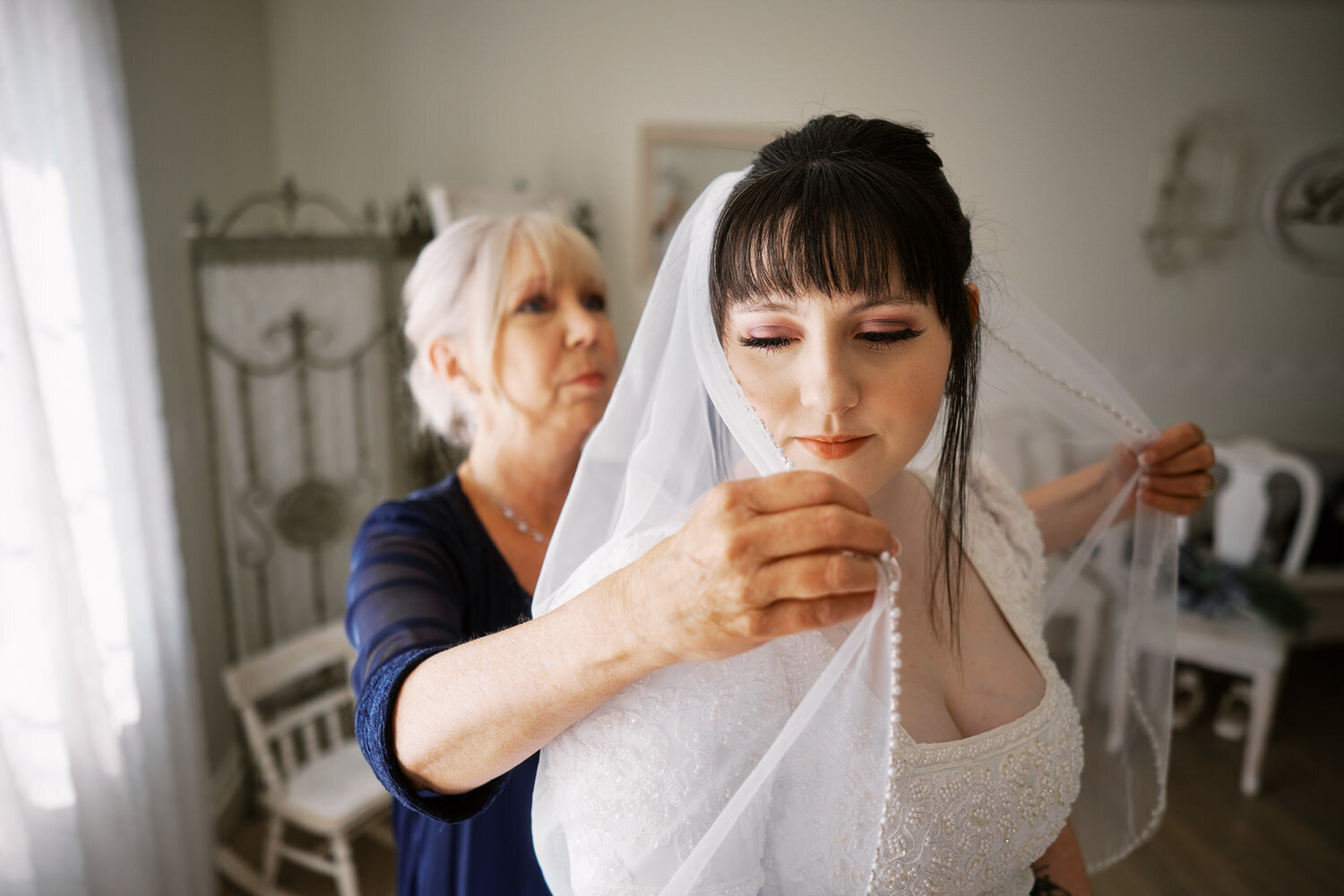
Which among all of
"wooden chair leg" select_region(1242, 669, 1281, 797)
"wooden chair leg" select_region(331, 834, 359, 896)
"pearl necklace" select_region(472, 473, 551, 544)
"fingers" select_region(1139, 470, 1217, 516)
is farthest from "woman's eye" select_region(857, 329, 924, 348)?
"wooden chair leg" select_region(1242, 669, 1281, 797)

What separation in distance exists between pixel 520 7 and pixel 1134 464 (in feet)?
8.57

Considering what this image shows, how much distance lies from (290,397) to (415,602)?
1872 millimetres

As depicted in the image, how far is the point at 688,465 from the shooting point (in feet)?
2.63

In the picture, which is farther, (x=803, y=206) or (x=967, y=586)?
(x=967, y=586)

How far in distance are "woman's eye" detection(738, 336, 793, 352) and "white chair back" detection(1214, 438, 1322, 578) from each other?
9.25ft

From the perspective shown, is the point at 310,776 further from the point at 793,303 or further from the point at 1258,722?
the point at 1258,722

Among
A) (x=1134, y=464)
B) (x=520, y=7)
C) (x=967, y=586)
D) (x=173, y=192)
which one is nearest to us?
(x=967, y=586)

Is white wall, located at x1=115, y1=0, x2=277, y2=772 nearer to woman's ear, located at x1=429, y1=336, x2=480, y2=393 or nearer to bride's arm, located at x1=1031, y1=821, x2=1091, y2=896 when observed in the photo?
woman's ear, located at x1=429, y1=336, x2=480, y2=393

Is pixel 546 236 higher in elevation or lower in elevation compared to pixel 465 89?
lower

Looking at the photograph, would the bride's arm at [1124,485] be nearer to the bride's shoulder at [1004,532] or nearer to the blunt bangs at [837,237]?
the bride's shoulder at [1004,532]

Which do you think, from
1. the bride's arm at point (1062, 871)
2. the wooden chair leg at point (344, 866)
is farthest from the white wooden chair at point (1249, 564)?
the wooden chair leg at point (344, 866)

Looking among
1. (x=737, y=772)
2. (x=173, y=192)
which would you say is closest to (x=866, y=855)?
(x=737, y=772)

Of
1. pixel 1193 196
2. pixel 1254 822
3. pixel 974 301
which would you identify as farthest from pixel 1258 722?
pixel 974 301

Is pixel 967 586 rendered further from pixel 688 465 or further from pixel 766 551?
pixel 766 551
